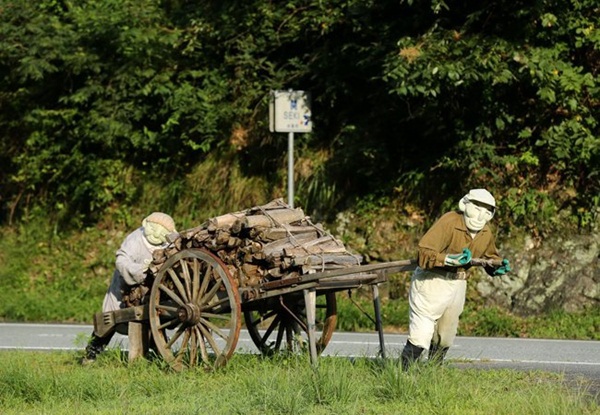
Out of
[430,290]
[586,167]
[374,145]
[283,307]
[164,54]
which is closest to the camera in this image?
[430,290]

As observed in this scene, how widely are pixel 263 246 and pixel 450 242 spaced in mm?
1647

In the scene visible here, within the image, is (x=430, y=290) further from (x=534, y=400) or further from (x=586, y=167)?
(x=586, y=167)

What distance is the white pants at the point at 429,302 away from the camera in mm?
9961

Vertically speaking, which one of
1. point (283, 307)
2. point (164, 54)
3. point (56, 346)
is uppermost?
point (164, 54)

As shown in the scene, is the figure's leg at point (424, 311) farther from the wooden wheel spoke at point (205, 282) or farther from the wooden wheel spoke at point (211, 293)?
the wooden wheel spoke at point (205, 282)

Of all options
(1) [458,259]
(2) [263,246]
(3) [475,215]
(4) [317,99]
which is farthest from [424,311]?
(4) [317,99]

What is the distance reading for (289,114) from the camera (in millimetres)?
17344

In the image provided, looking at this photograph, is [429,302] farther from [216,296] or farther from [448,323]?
[216,296]

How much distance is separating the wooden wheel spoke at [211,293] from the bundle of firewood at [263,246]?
7.3 inches

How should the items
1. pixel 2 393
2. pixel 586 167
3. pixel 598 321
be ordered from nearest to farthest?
pixel 2 393, pixel 598 321, pixel 586 167

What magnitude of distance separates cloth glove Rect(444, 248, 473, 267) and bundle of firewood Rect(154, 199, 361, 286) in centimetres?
103

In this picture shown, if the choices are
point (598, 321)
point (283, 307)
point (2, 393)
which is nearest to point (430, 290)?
point (283, 307)

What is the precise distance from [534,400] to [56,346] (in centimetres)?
729

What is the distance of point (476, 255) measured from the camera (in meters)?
10.1
